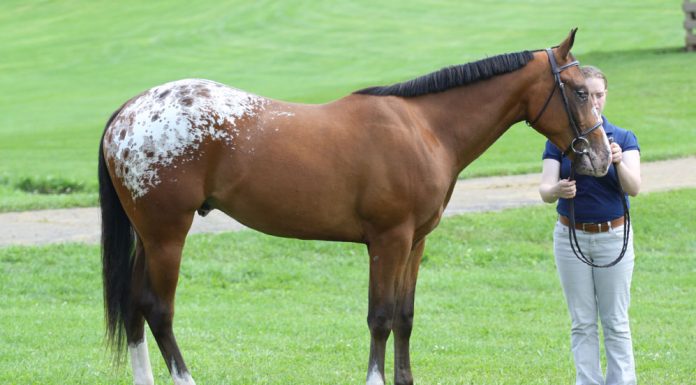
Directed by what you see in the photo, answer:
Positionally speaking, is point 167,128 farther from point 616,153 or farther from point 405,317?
point 616,153

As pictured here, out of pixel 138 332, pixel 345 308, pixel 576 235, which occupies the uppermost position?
pixel 576 235

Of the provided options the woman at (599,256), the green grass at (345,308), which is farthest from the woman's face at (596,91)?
the green grass at (345,308)

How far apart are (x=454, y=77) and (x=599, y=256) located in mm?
1289

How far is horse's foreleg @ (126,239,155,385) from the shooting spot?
6.04 metres

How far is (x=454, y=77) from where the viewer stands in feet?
19.6

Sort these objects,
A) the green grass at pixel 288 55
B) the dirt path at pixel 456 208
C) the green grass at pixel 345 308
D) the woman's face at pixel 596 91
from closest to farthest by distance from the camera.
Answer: the woman's face at pixel 596 91 → the green grass at pixel 345 308 → the dirt path at pixel 456 208 → the green grass at pixel 288 55

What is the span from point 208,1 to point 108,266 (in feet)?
111

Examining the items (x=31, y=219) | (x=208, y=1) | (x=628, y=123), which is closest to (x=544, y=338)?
(x=31, y=219)

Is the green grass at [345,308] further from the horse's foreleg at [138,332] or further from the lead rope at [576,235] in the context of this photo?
the lead rope at [576,235]

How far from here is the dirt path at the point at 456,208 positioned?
11328 millimetres

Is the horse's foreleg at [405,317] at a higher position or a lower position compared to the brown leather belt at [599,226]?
lower

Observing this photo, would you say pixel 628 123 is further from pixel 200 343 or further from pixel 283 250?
pixel 200 343

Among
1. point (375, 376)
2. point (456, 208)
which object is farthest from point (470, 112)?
point (456, 208)

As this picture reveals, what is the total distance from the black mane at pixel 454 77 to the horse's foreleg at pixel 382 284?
2.78 ft
